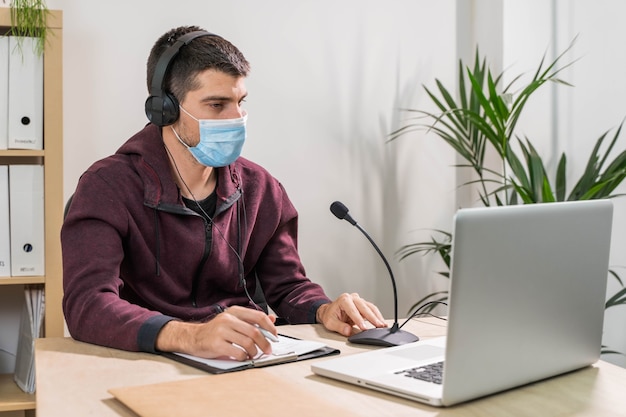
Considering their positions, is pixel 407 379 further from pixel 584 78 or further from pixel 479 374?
pixel 584 78

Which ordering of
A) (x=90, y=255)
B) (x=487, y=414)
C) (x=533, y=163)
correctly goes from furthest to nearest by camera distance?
(x=533, y=163) < (x=90, y=255) < (x=487, y=414)

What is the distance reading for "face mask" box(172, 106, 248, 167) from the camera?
1776mm

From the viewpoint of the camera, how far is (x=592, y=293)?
114cm

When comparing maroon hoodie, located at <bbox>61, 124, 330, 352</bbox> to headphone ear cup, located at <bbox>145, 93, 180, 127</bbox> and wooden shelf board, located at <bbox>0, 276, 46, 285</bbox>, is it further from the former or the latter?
wooden shelf board, located at <bbox>0, 276, 46, 285</bbox>

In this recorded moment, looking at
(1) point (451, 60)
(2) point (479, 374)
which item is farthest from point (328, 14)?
(2) point (479, 374)

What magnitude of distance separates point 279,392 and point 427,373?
0.71 ft

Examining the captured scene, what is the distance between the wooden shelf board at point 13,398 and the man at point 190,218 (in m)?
0.62

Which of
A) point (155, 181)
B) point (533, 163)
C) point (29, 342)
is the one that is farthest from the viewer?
point (533, 163)

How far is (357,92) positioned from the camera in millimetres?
2809

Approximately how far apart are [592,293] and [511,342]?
8.2 inches

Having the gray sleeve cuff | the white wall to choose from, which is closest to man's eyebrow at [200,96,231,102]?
the gray sleeve cuff

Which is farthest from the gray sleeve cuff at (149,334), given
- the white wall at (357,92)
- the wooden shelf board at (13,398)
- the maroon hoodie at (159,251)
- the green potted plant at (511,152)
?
the white wall at (357,92)

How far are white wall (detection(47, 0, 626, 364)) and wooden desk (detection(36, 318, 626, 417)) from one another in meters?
1.33

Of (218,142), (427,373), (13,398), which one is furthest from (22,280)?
(427,373)
